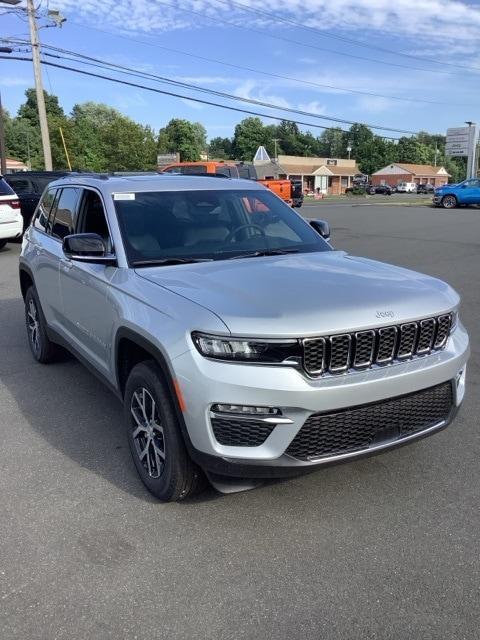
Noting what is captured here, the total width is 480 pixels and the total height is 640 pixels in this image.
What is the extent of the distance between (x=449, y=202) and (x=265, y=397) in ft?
108

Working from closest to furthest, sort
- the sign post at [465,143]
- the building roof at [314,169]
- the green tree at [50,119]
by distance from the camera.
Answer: the sign post at [465,143]
the green tree at [50,119]
the building roof at [314,169]

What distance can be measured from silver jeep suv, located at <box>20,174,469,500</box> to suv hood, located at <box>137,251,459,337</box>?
0.4 inches

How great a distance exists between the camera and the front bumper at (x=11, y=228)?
42.7ft

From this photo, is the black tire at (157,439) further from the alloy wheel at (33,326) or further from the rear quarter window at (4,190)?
the rear quarter window at (4,190)

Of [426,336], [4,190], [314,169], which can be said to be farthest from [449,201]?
[314,169]

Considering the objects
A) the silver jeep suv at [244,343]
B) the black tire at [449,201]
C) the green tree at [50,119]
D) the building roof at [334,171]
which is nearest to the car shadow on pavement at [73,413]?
the silver jeep suv at [244,343]

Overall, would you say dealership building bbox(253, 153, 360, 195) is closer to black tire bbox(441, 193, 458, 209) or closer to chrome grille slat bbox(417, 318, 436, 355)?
black tire bbox(441, 193, 458, 209)

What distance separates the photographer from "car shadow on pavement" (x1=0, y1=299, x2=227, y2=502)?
3.71m

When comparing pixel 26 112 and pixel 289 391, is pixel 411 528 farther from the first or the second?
pixel 26 112

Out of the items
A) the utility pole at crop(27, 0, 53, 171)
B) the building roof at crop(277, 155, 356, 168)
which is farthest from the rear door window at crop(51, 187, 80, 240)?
the building roof at crop(277, 155, 356, 168)

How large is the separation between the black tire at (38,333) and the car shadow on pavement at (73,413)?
4.2 inches

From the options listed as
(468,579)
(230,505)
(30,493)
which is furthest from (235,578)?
(30,493)

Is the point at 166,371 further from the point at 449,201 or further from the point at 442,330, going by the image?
the point at 449,201

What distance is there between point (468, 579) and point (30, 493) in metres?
2.40
